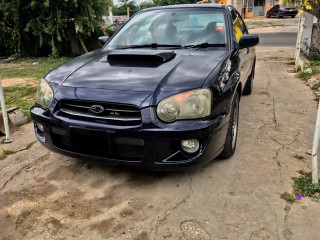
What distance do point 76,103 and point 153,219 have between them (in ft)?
3.62

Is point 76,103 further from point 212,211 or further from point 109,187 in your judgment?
point 212,211

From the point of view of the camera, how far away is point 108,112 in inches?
Result: 96.1

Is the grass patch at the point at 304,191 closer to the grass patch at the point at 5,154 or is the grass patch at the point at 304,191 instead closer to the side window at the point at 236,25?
the side window at the point at 236,25

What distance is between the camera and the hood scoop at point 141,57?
287 centimetres

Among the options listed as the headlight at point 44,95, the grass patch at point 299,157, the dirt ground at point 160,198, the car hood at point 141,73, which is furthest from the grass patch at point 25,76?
the grass patch at point 299,157

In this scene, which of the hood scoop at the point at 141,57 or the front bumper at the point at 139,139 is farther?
the hood scoop at the point at 141,57

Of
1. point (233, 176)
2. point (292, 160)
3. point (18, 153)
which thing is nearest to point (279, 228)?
point (233, 176)

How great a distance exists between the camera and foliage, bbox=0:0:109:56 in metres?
10.5

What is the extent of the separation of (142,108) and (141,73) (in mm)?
451

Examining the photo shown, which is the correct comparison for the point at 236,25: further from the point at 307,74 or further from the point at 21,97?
the point at 21,97

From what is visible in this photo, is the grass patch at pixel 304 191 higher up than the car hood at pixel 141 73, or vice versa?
the car hood at pixel 141 73

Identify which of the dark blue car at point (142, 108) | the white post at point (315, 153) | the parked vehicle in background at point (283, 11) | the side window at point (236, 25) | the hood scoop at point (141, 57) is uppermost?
the side window at point (236, 25)

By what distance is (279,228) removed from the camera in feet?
7.26

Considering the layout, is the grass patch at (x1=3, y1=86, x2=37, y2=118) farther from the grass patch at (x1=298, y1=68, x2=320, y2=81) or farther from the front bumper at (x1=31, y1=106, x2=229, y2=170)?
the grass patch at (x1=298, y1=68, x2=320, y2=81)
